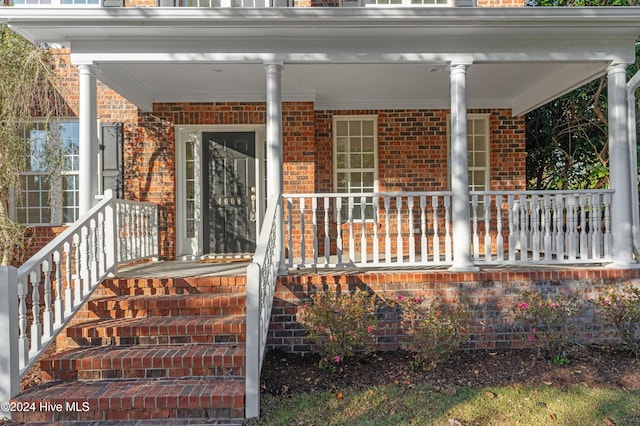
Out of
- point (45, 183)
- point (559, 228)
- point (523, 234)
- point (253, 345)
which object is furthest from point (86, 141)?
point (559, 228)

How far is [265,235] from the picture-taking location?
4465 millimetres

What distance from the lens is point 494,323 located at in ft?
17.1

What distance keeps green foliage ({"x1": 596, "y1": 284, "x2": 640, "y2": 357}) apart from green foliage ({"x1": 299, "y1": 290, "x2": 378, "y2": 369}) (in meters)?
2.62

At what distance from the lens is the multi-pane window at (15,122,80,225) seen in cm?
738

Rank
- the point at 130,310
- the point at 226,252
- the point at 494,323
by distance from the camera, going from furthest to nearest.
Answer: the point at 226,252
the point at 494,323
the point at 130,310

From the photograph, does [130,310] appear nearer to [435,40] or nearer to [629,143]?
[435,40]

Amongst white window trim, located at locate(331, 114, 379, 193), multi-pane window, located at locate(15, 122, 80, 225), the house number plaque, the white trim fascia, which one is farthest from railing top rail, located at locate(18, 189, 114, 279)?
the white trim fascia

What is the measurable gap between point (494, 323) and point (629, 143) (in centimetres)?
299

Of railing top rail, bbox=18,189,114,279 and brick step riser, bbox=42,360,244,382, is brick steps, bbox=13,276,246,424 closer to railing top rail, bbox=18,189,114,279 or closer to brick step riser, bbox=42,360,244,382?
brick step riser, bbox=42,360,244,382

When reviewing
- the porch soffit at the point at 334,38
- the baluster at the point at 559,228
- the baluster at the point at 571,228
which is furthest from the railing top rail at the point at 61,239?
the baluster at the point at 571,228

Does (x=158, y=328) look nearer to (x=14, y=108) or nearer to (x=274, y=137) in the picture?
(x=274, y=137)

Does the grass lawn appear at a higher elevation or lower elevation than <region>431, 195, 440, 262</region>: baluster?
lower

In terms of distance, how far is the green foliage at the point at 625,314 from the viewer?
480 centimetres

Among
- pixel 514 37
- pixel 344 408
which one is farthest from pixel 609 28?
pixel 344 408
